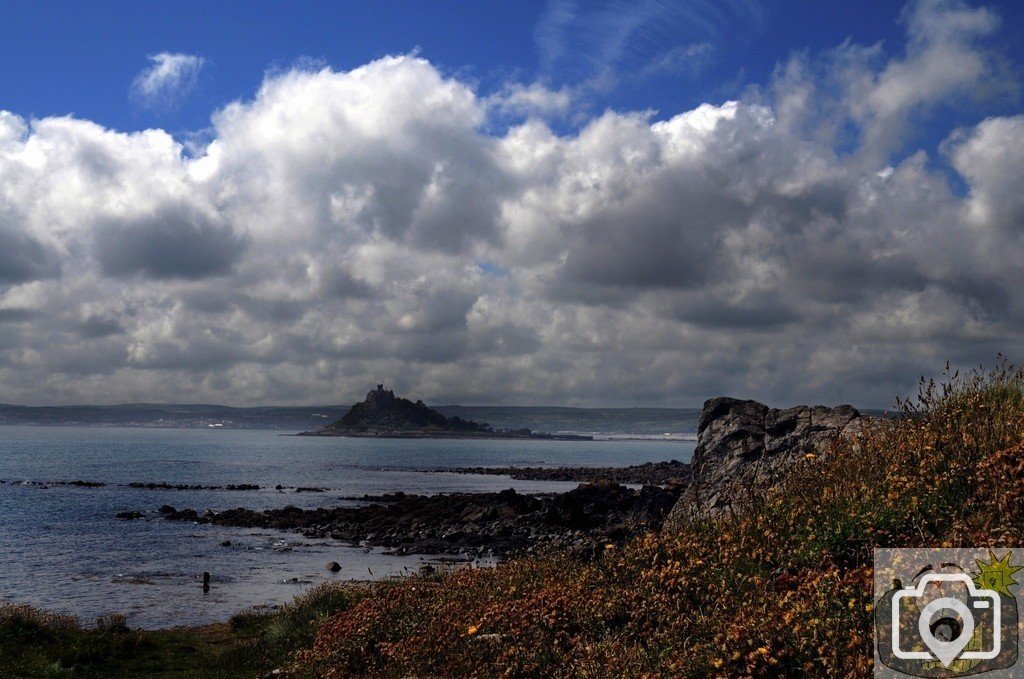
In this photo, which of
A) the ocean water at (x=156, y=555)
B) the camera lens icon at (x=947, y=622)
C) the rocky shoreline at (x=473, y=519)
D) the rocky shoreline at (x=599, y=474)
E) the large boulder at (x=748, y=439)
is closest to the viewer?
the camera lens icon at (x=947, y=622)

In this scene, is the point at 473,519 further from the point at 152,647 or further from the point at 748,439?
the point at 152,647

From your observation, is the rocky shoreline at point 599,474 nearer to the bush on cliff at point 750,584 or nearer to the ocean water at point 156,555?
the ocean water at point 156,555

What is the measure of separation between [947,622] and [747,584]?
266 cm

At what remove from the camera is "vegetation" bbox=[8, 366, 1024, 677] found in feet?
22.9

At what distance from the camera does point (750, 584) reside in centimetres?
866

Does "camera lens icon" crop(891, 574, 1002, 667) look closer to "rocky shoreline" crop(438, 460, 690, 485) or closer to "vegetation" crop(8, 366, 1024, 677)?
"vegetation" crop(8, 366, 1024, 677)

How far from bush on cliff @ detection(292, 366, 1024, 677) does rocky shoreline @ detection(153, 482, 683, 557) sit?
26.1 meters

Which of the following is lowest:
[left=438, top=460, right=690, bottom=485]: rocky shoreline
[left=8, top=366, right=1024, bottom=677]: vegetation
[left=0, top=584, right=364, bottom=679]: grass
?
[left=438, top=460, right=690, bottom=485]: rocky shoreline

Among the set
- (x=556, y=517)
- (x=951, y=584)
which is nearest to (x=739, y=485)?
(x=951, y=584)

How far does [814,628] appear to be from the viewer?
652 cm

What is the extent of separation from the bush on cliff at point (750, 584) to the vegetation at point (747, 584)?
0.02m

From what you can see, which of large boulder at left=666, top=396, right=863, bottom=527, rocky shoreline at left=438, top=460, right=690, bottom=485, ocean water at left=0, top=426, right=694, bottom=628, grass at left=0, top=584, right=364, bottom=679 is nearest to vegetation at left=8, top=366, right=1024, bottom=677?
large boulder at left=666, top=396, right=863, bottom=527

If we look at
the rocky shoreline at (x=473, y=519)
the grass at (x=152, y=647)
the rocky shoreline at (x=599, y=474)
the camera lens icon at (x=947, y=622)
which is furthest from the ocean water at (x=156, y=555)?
the rocky shoreline at (x=599, y=474)

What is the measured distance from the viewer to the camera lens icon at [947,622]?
5895 mm
